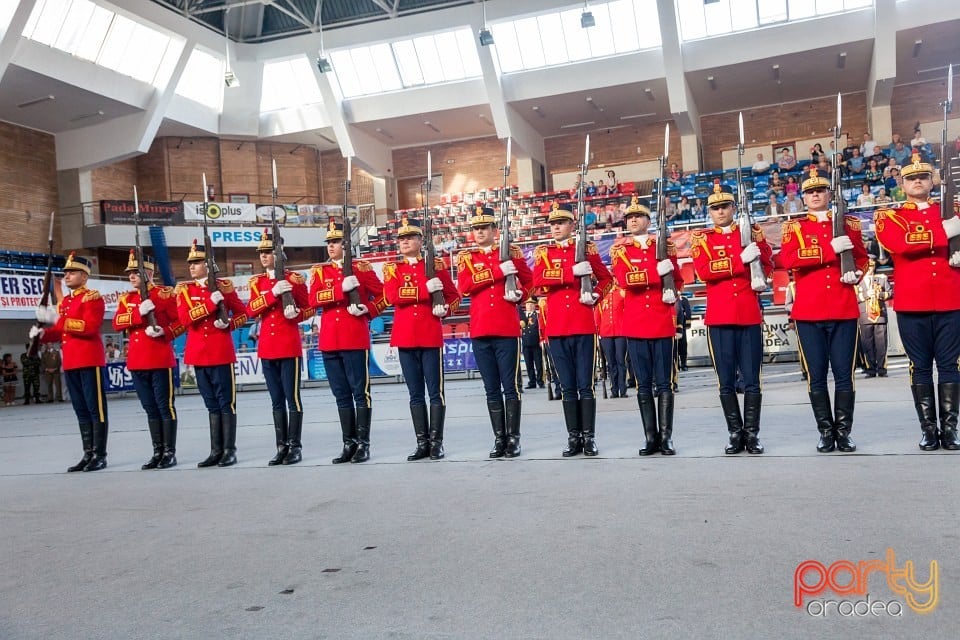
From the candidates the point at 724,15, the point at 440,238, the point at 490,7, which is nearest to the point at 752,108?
the point at 724,15

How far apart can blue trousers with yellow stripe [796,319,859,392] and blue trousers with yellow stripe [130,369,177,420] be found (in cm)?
510

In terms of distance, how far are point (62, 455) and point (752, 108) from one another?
86.5ft

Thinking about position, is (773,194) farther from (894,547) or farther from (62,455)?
(894,547)

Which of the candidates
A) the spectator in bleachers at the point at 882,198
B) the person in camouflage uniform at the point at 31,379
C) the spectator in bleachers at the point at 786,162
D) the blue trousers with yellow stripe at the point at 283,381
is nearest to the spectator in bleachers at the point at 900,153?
the spectator in bleachers at the point at 882,198

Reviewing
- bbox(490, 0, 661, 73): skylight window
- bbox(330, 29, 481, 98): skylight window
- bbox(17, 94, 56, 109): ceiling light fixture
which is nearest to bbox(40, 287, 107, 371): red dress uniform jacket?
bbox(17, 94, 56, 109): ceiling light fixture

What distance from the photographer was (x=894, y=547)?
3.12 m

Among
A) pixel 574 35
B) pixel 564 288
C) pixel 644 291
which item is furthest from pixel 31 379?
pixel 644 291

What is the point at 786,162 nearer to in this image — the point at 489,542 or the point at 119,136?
the point at 119,136

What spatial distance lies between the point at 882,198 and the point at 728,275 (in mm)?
17412

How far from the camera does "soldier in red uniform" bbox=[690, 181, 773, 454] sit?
18.5 feet

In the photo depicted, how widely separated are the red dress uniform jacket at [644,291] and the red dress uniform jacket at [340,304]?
1.99 metres

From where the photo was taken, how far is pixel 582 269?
19.5 feet

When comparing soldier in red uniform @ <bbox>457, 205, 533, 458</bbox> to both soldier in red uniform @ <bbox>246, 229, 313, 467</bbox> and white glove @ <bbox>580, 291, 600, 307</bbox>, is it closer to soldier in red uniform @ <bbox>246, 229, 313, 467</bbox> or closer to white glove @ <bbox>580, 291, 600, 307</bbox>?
white glove @ <bbox>580, 291, 600, 307</bbox>

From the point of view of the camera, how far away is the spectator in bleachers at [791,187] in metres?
22.3
